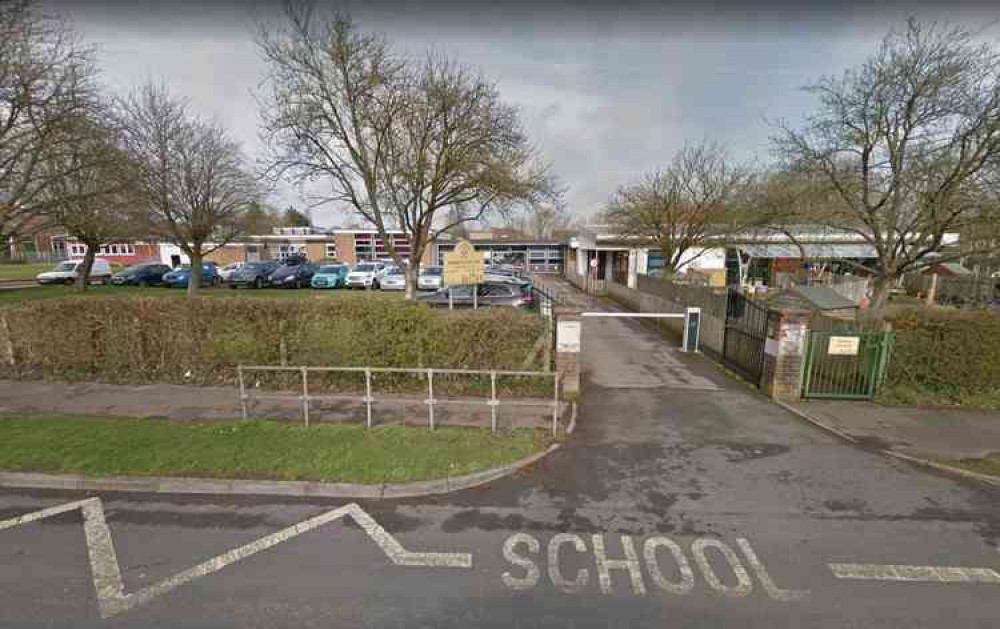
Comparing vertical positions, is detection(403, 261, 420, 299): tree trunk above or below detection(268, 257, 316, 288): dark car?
above

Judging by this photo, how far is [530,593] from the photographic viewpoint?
9.94 feet

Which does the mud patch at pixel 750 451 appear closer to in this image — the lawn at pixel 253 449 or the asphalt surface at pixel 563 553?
the asphalt surface at pixel 563 553

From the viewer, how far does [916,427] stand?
6066 millimetres

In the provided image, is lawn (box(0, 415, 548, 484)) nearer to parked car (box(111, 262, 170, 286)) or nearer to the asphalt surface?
the asphalt surface

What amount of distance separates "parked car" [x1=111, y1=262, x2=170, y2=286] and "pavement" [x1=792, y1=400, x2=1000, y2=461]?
120ft

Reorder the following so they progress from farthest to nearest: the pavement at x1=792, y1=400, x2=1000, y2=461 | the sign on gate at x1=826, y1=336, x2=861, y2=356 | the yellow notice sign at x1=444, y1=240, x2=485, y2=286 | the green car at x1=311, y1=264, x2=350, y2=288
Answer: the green car at x1=311, y1=264, x2=350, y2=288
the yellow notice sign at x1=444, y1=240, x2=485, y2=286
the sign on gate at x1=826, y1=336, x2=861, y2=356
the pavement at x1=792, y1=400, x2=1000, y2=461

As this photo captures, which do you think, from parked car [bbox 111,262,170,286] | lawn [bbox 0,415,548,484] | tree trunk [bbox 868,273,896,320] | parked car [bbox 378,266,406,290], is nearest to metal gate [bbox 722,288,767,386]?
tree trunk [bbox 868,273,896,320]

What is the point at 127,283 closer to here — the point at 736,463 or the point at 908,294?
the point at 736,463

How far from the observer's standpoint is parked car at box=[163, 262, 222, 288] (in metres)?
27.2

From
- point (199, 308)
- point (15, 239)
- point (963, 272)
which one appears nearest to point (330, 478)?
point (199, 308)

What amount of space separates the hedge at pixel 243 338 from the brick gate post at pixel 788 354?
13.9 ft

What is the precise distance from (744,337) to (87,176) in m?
17.8

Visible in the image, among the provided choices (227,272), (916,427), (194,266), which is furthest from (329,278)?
(916,427)

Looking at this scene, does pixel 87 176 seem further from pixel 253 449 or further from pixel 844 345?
pixel 844 345
